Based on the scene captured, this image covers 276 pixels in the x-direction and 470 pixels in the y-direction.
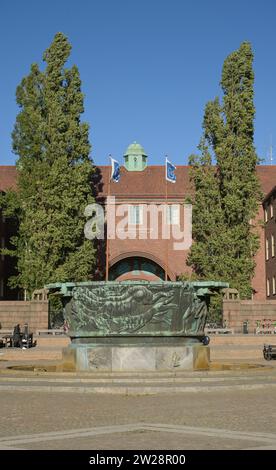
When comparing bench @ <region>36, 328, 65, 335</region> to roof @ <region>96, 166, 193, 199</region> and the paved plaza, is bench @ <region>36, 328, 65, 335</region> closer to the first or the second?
the paved plaza

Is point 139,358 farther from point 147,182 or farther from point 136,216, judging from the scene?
point 147,182

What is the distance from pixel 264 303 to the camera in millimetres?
41531

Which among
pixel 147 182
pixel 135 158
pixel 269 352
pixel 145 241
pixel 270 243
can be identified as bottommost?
pixel 269 352

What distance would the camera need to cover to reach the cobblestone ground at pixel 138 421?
27.8 feet

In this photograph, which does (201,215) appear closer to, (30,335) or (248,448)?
(30,335)

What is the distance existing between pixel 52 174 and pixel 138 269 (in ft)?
60.8

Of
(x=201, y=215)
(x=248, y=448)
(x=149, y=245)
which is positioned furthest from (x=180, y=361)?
(x=149, y=245)

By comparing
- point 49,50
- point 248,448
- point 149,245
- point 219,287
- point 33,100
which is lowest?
point 248,448

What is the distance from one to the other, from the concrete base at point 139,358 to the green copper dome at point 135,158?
4914 centimetres

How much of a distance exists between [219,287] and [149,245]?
41.2 m

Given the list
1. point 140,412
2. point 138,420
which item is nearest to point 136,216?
point 140,412

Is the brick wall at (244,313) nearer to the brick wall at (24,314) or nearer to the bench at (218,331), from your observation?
the bench at (218,331)

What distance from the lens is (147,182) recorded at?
64938mm

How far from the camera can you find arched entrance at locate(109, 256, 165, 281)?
6284cm
